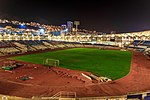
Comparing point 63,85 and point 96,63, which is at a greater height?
point 96,63

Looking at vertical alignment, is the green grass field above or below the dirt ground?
above

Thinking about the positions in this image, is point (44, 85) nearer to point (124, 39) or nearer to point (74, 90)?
point (74, 90)

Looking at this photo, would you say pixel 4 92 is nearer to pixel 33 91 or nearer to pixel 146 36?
pixel 33 91

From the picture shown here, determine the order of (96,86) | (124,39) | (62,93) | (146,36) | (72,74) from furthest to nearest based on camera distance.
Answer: (124,39), (146,36), (72,74), (96,86), (62,93)

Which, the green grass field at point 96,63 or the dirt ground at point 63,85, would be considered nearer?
the dirt ground at point 63,85

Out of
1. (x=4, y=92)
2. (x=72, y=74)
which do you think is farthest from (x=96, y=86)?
(x=4, y=92)

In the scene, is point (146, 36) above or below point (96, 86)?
above

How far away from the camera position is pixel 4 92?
1575cm

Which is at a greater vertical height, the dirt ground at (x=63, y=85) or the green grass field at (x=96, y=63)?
the green grass field at (x=96, y=63)

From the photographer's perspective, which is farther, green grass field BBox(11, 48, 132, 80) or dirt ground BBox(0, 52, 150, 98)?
green grass field BBox(11, 48, 132, 80)

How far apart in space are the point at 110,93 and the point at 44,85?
6.85m

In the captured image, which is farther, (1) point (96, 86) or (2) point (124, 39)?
(2) point (124, 39)

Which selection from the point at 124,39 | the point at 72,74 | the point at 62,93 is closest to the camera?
the point at 62,93

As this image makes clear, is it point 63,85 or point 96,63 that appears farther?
point 96,63
